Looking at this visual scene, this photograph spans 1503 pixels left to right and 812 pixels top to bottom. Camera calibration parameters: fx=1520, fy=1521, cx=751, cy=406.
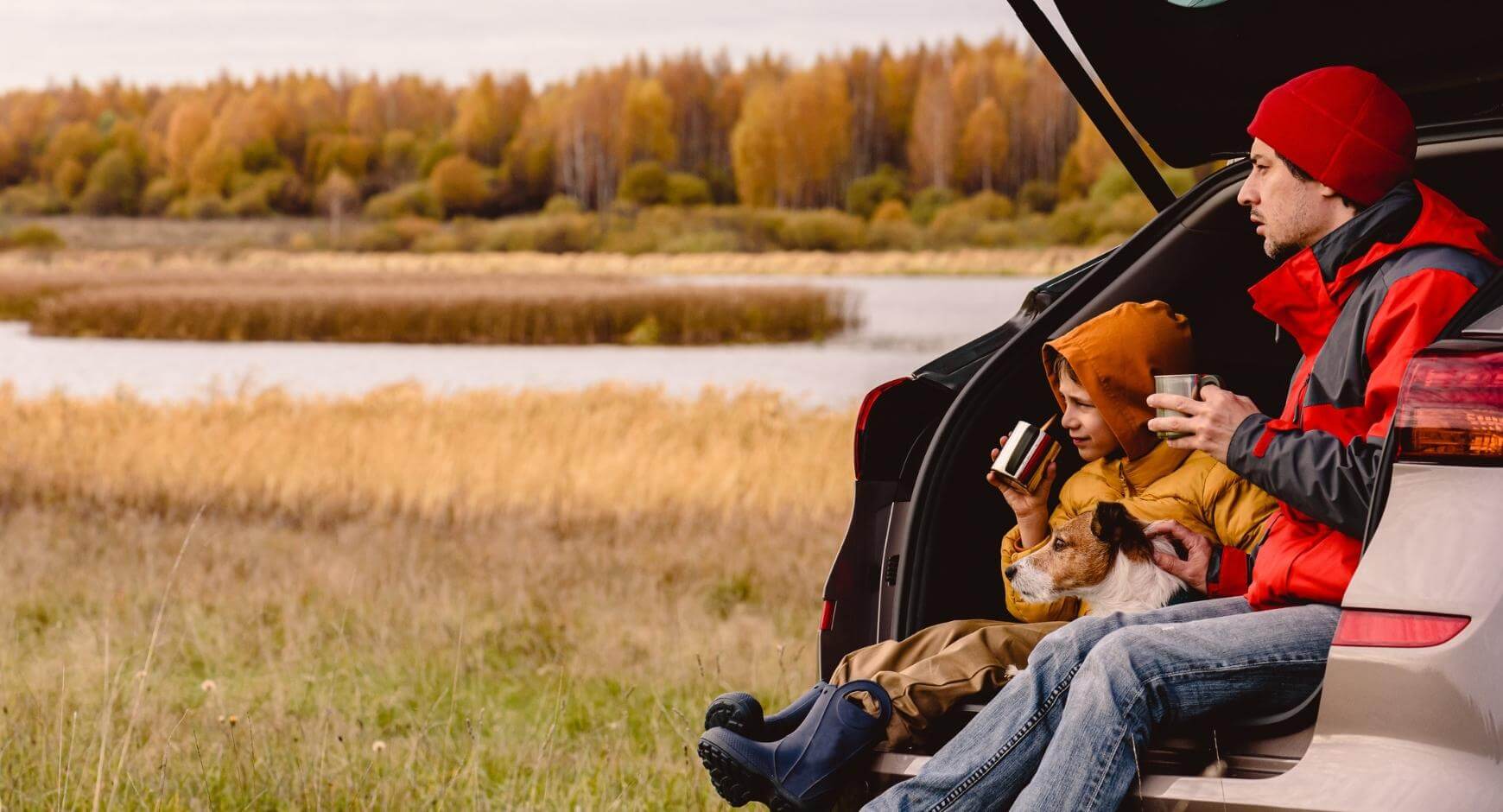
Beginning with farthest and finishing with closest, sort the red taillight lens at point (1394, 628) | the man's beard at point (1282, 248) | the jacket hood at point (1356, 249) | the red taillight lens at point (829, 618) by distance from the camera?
the red taillight lens at point (829, 618) < the man's beard at point (1282, 248) < the jacket hood at point (1356, 249) < the red taillight lens at point (1394, 628)

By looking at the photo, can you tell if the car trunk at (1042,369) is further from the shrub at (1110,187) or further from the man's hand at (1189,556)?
the shrub at (1110,187)

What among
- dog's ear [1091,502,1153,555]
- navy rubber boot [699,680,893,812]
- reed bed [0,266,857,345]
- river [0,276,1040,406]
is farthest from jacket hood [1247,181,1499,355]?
reed bed [0,266,857,345]

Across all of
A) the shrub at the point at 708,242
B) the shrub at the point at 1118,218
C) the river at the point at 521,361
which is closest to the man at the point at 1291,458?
the river at the point at 521,361

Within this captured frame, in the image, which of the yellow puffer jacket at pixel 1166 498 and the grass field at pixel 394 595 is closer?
the yellow puffer jacket at pixel 1166 498

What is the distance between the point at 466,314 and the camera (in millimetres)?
56625

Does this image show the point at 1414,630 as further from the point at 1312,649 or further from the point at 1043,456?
the point at 1043,456

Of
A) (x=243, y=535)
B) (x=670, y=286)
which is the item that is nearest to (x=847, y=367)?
(x=670, y=286)

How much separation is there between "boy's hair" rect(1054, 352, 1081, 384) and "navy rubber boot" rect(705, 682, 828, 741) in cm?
87

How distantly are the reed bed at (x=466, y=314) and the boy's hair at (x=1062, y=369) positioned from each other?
5010cm

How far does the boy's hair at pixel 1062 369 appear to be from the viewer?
10.8ft

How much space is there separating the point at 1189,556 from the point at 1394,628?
0.86 m

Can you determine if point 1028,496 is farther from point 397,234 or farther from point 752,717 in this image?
point 397,234

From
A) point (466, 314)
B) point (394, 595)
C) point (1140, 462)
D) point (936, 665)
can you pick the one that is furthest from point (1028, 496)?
point (466, 314)

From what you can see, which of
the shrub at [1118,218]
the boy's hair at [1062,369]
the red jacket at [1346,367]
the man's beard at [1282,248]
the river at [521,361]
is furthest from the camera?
the shrub at [1118,218]
